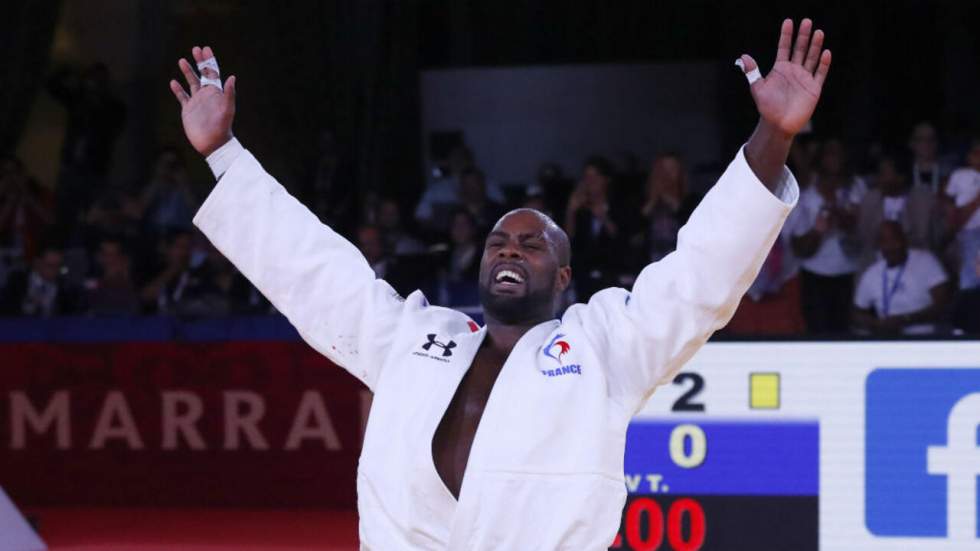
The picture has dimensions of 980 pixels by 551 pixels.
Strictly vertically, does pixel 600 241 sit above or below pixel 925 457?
above

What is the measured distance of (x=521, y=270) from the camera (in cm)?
392

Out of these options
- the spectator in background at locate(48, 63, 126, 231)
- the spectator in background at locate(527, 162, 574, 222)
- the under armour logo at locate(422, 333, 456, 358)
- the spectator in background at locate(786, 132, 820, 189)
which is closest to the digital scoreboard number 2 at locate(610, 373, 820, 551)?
the under armour logo at locate(422, 333, 456, 358)

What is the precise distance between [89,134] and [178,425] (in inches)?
196

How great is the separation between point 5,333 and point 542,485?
746cm

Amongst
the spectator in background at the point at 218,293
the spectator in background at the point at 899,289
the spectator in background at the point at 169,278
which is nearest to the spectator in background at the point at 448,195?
the spectator in background at the point at 218,293

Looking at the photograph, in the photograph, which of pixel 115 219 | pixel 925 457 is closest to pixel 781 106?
pixel 925 457

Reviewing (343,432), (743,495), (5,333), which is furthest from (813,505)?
(5,333)

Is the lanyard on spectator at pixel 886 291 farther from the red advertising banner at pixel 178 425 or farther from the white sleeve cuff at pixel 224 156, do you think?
the white sleeve cuff at pixel 224 156

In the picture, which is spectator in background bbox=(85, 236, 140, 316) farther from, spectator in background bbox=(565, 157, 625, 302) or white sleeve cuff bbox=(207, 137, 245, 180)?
white sleeve cuff bbox=(207, 137, 245, 180)

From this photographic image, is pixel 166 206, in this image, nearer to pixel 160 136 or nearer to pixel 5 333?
pixel 5 333

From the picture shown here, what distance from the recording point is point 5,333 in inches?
407

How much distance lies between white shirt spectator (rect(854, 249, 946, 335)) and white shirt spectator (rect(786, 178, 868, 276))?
17.1 inches

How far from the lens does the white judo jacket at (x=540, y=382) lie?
3.60m

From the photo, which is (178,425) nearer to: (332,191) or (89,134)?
(332,191)
